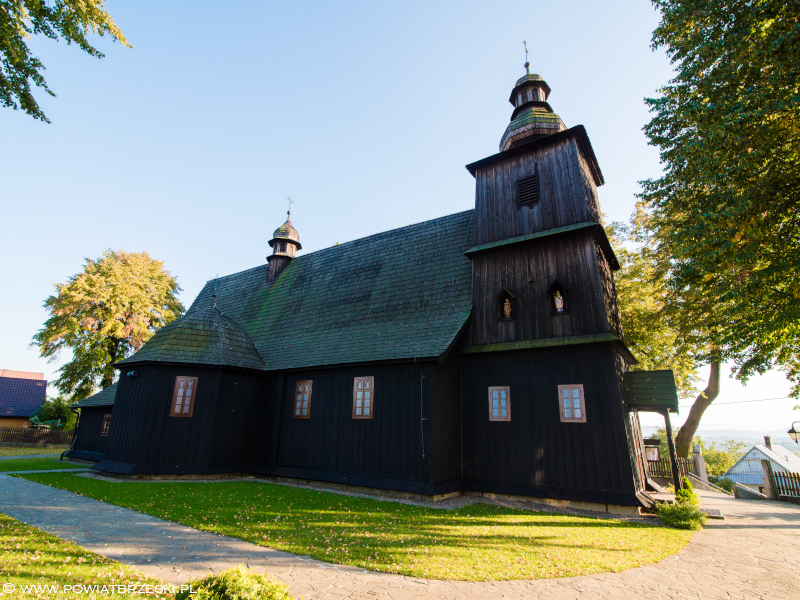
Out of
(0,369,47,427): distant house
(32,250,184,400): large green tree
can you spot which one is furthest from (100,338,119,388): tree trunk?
(0,369,47,427): distant house

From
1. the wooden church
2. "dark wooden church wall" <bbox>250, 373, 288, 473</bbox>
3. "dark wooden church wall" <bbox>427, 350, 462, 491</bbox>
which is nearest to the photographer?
the wooden church

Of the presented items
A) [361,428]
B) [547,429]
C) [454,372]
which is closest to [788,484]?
[547,429]

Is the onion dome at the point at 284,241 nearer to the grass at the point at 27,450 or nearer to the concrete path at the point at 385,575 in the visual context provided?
the concrete path at the point at 385,575

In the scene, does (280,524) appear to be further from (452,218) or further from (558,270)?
(452,218)

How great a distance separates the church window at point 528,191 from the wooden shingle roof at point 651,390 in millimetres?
6283

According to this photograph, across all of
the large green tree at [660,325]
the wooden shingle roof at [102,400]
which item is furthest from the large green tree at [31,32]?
the large green tree at [660,325]

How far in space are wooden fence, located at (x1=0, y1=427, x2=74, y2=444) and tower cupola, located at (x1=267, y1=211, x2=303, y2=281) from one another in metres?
20.4

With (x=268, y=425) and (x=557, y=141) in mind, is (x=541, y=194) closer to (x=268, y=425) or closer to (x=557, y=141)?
(x=557, y=141)

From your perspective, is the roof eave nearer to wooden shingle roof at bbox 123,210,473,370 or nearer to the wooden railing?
wooden shingle roof at bbox 123,210,473,370

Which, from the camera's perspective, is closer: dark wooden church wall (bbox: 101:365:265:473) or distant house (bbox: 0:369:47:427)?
dark wooden church wall (bbox: 101:365:265:473)

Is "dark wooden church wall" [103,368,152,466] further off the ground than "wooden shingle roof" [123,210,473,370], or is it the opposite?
"wooden shingle roof" [123,210,473,370]

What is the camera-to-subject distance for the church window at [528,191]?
13727 mm

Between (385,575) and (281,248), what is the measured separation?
19.3m

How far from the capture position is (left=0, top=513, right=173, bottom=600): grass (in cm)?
426
